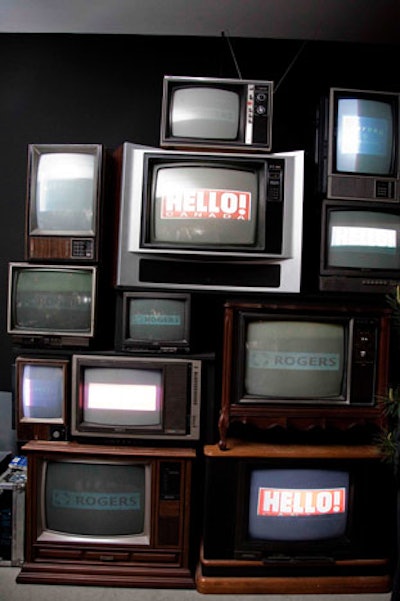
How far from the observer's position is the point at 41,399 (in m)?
1.71

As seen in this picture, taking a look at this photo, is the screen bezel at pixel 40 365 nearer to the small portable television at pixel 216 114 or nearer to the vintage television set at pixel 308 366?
the vintage television set at pixel 308 366

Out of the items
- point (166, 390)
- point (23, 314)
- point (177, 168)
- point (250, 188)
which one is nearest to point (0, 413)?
point (23, 314)

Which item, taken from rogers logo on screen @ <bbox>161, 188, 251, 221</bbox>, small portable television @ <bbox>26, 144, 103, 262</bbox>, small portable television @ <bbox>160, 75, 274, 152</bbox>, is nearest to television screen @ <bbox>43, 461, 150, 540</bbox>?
small portable television @ <bbox>26, 144, 103, 262</bbox>

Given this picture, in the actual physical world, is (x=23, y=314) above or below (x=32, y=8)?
below

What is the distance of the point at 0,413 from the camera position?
82.7 inches

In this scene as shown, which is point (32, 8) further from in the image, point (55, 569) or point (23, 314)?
point (55, 569)

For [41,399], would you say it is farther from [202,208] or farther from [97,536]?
[202,208]

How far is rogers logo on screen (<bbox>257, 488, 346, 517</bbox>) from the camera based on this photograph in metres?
1.64

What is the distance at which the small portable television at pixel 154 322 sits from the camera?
167 centimetres

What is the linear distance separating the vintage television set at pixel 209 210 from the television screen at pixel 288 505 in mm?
738

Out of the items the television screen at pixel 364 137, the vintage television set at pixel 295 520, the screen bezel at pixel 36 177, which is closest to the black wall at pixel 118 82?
the television screen at pixel 364 137

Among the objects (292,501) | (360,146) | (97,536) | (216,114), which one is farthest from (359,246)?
(97,536)

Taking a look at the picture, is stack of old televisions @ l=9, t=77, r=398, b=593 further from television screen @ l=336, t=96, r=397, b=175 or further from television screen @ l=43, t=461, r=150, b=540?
television screen @ l=336, t=96, r=397, b=175

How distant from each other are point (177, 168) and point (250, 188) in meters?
0.31
